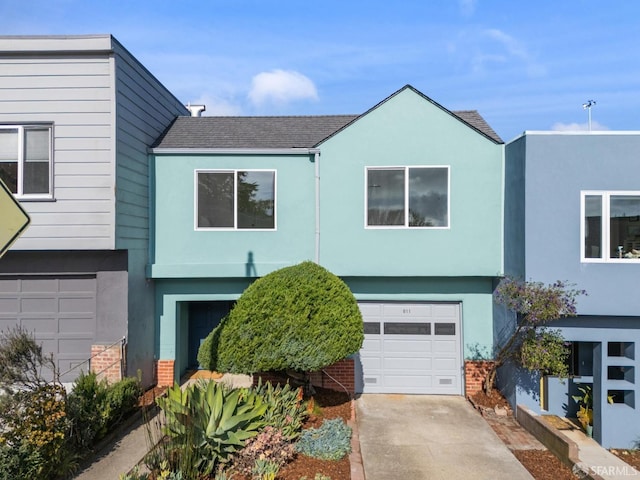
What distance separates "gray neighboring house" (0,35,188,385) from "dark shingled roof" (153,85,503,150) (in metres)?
1.73

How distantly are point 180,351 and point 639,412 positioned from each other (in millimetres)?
9270

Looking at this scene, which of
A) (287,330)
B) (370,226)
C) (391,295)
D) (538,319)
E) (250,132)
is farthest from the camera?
(250,132)

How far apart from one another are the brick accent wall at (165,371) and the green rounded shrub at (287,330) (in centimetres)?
309

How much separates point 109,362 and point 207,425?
13.0 feet

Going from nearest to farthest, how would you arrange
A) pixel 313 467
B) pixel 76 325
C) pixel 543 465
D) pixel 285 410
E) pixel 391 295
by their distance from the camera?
1. pixel 313 467
2. pixel 543 465
3. pixel 285 410
4. pixel 76 325
5. pixel 391 295

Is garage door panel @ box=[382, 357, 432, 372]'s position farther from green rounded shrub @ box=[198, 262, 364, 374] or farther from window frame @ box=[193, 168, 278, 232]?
window frame @ box=[193, 168, 278, 232]

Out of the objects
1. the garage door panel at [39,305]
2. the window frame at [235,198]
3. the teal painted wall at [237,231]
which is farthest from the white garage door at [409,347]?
the garage door panel at [39,305]

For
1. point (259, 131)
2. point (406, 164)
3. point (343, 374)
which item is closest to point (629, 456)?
point (343, 374)

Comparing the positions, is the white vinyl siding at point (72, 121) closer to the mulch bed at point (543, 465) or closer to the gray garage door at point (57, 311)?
the gray garage door at point (57, 311)

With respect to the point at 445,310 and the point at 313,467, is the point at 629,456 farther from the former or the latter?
the point at 313,467

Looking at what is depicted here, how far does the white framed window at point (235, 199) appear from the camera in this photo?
10.7 metres

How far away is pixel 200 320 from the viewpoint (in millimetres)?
12586

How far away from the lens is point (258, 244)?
10688 mm

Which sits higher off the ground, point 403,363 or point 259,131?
point 259,131
